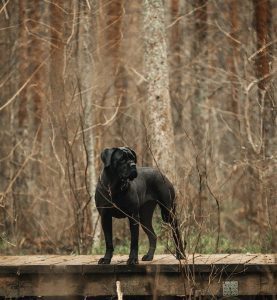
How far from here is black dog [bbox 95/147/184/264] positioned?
8.27 metres

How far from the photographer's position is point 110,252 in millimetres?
8852

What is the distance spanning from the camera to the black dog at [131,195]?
27.1ft

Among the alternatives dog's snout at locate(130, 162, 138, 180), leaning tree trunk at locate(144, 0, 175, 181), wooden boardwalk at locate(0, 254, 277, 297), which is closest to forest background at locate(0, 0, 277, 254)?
leaning tree trunk at locate(144, 0, 175, 181)

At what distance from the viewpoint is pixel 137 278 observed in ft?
29.0

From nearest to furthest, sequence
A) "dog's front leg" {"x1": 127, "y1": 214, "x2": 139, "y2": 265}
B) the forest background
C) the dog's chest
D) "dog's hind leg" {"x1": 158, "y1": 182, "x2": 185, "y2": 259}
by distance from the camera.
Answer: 1. the dog's chest
2. "dog's front leg" {"x1": 127, "y1": 214, "x2": 139, "y2": 265}
3. "dog's hind leg" {"x1": 158, "y1": 182, "x2": 185, "y2": 259}
4. the forest background

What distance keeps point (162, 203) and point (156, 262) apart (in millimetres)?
728

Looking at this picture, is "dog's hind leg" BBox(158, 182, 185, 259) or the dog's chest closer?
the dog's chest

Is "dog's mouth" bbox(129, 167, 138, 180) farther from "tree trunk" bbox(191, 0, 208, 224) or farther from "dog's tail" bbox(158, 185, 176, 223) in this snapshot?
"tree trunk" bbox(191, 0, 208, 224)

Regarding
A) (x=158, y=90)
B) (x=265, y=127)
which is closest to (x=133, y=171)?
(x=158, y=90)

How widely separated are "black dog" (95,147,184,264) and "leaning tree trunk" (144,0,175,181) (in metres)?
3.32

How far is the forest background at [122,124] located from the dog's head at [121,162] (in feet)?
2.33

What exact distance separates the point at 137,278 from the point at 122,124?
7916 mm

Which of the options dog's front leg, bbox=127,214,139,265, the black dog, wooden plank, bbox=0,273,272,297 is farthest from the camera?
wooden plank, bbox=0,273,272,297

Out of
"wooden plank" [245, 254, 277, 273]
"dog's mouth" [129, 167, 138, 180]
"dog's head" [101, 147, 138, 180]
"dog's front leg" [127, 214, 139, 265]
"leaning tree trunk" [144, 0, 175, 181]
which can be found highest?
"leaning tree trunk" [144, 0, 175, 181]
